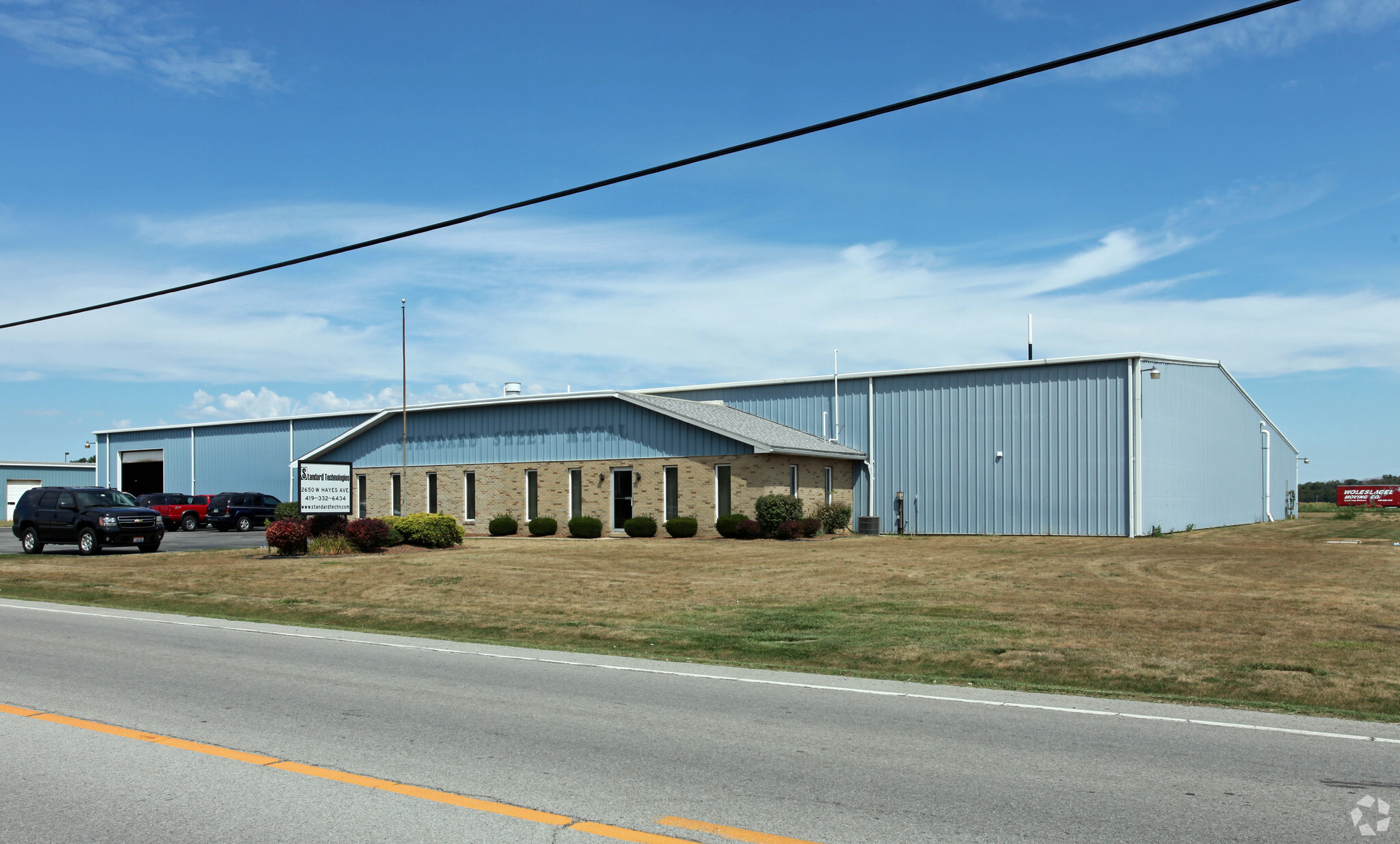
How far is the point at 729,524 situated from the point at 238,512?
2550cm

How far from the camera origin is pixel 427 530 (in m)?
28.6

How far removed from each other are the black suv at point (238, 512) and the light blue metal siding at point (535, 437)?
5.76 m

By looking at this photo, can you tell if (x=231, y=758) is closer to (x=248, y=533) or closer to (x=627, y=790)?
(x=627, y=790)

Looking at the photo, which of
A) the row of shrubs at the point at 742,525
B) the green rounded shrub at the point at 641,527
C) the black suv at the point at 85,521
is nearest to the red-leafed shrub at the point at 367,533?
the black suv at the point at 85,521

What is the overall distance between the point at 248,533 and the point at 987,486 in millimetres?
29580

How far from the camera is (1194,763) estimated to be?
22.1 feet

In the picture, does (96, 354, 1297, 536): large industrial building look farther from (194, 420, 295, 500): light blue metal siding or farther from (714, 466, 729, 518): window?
(194, 420, 295, 500): light blue metal siding

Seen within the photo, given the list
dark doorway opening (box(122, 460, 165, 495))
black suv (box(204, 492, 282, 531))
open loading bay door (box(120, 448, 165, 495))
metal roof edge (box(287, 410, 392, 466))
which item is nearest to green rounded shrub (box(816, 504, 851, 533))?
metal roof edge (box(287, 410, 392, 466))

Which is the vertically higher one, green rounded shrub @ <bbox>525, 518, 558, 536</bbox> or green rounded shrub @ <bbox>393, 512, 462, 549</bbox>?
green rounded shrub @ <bbox>393, 512, 462, 549</bbox>

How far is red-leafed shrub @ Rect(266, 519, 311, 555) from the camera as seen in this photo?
26578 mm

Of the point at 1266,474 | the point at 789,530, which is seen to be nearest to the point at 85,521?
the point at 789,530

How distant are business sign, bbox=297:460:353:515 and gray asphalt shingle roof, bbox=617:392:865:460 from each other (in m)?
11.4

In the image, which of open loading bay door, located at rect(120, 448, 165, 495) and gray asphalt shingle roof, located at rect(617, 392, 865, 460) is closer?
gray asphalt shingle roof, located at rect(617, 392, 865, 460)

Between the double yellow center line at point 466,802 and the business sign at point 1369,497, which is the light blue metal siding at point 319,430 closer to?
the double yellow center line at point 466,802
